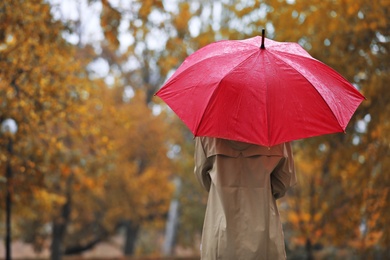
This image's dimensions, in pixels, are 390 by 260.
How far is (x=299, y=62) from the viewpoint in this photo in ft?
15.7

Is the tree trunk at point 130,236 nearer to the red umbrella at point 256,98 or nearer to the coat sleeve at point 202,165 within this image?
the coat sleeve at point 202,165

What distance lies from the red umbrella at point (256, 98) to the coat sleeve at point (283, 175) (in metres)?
0.27

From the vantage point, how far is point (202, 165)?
471 centimetres

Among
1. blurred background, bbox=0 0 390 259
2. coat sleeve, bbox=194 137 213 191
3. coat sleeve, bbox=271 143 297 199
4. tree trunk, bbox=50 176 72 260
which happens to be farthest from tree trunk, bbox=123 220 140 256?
coat sleeve, bbox=271 143 297 199

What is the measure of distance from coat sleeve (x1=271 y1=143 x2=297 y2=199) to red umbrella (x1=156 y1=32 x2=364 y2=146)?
0.27 meters

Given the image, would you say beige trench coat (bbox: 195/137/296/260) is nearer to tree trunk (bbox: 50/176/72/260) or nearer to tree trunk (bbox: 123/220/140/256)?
tree trunk (bbox: 50/176/72/260)

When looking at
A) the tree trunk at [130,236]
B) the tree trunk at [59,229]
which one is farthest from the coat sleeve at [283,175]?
the tree trunk at [130,236]

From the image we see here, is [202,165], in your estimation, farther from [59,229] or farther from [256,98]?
[59,229]

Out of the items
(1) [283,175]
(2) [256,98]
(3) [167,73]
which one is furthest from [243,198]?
(3) [167,73]

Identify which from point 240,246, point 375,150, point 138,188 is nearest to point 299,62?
point 240,246

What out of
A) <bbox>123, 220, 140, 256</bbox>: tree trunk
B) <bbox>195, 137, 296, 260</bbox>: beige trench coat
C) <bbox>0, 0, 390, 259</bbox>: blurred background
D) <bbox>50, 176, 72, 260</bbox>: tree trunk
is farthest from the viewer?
<bbox>123, 220, 140, 256</bbox>: tree trunk

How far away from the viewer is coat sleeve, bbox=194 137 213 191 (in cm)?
469

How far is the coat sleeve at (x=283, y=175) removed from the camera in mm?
4664

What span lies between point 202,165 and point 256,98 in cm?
60
